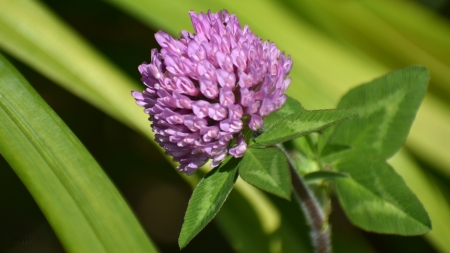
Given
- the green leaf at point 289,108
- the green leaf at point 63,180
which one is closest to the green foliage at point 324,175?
the green leaf at point 289,108

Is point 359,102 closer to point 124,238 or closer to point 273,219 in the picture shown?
point 273,219

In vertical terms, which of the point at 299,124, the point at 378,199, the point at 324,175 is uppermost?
the point at 299,124

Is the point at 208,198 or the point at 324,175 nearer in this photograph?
the point at 208,198

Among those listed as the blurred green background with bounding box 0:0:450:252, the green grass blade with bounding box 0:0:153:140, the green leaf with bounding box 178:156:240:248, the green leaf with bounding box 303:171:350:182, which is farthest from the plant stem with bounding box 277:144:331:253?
the green grass blade with bounding box 0:0:153:140

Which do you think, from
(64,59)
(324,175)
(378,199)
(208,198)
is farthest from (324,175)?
(64,59)

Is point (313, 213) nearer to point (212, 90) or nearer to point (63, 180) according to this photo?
point (212, 90)

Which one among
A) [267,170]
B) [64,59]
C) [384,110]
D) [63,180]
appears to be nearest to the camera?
[267,170]

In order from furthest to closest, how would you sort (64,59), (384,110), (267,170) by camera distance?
(64,59), (384,110), (267,170)
